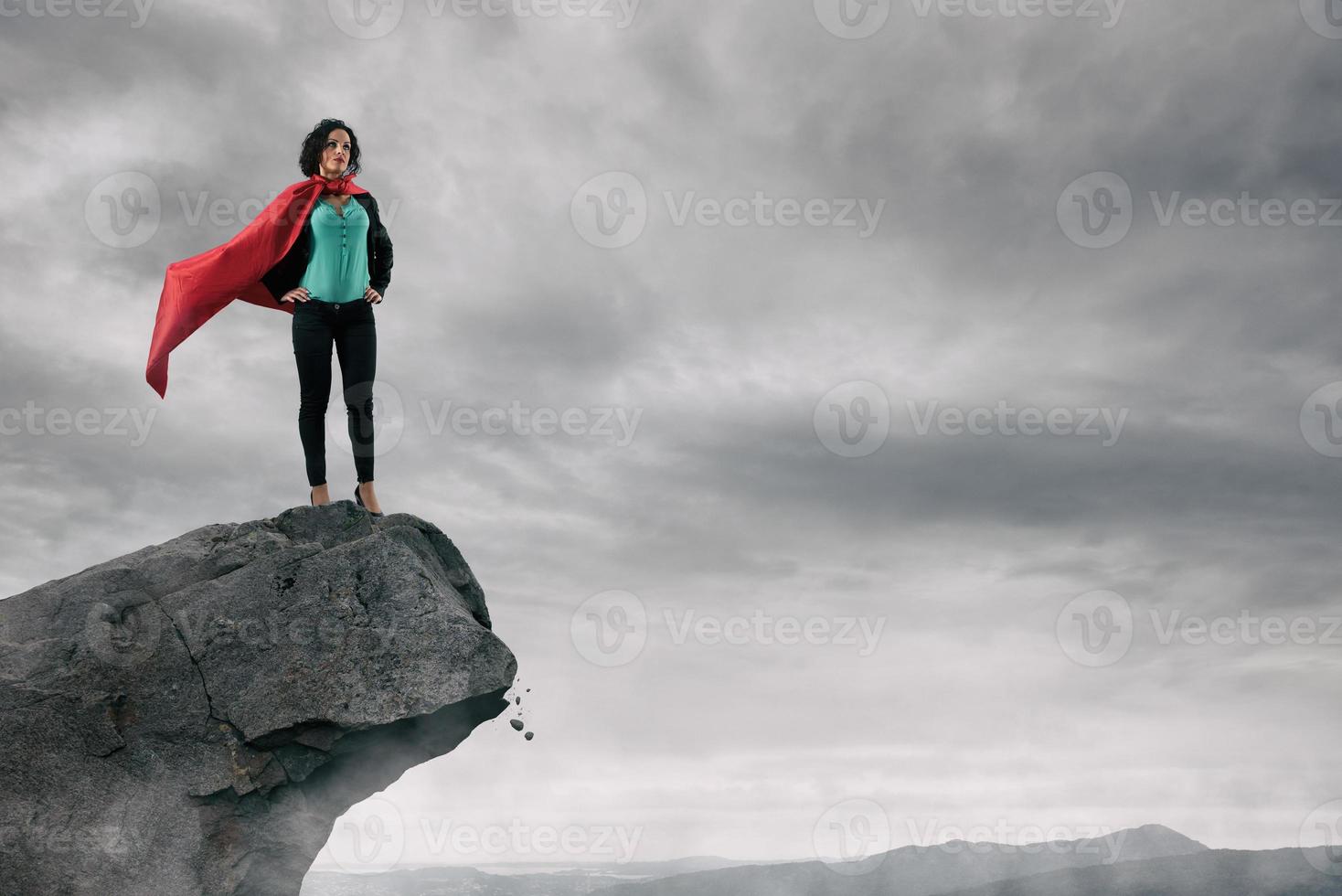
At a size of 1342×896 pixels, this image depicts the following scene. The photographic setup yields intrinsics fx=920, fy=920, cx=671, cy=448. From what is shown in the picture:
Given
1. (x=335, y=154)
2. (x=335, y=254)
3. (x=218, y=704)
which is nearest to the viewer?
(x=218, y=704)

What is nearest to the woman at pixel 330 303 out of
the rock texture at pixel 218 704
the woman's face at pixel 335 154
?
the woman's face at pixel 335 154

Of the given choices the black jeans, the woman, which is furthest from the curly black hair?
the black jeans

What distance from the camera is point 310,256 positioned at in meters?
12.1

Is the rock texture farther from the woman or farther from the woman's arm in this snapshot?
the woman's arm

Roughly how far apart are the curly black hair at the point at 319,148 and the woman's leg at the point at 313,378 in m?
1.86

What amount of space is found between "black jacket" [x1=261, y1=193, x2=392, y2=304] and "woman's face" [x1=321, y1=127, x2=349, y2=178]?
1.30 feet

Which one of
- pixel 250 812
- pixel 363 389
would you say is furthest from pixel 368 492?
pixel 250 812

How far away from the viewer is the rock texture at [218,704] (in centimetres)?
1017

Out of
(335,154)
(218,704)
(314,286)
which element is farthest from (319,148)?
(218,704)

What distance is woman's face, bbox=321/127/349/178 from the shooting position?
39.0 ft

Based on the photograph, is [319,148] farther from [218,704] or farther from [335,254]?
[218,704]

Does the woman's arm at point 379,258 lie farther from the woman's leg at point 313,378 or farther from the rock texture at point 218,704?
the rock texture at point 218,704

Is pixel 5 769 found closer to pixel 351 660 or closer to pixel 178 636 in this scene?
pixel 178 636

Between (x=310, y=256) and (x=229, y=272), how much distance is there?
104cm
